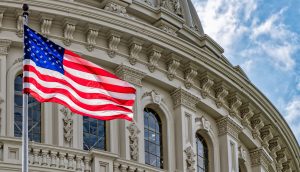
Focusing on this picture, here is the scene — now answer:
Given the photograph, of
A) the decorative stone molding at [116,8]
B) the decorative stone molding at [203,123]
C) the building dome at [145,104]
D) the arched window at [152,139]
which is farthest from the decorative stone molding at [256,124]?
the decorative stone molding at [116,8]

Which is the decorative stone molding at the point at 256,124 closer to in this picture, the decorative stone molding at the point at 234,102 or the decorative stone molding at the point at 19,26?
the decorative stone molding at the point at 234,102

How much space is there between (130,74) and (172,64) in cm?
225

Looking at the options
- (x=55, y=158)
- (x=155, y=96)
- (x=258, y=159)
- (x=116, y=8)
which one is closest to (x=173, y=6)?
(x=116, y=8)

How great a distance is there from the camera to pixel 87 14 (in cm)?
5081

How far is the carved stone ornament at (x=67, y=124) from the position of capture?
48950 mm

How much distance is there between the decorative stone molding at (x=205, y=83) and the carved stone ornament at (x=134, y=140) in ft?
15.0

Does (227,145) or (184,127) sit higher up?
(184,127)

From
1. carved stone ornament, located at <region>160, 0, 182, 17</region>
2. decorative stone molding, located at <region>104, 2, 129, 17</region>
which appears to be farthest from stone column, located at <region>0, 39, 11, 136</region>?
carved stone ornament, located at <region>160, 0, 182, 17</region>

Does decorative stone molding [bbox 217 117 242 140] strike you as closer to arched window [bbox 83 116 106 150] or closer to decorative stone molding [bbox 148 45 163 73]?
decorative stone molding [bbox 148 45 163 73]

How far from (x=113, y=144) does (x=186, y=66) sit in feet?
18.1

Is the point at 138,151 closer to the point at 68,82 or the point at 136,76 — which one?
the point at 136,76

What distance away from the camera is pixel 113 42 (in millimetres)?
51844

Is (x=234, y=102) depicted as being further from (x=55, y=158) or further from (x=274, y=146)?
(x=55, y=158)

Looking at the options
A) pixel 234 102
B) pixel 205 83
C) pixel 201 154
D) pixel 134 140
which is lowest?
pixel 134 140
